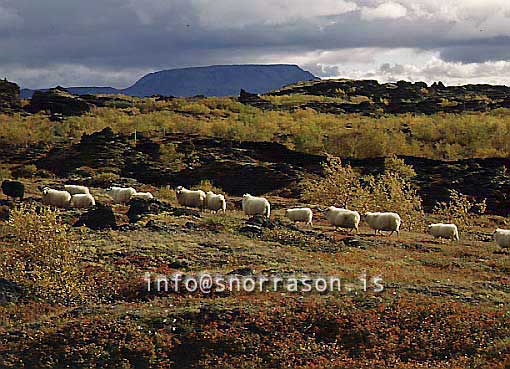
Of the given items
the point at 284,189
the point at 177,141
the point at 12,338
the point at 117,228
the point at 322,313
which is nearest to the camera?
the point at 12,338

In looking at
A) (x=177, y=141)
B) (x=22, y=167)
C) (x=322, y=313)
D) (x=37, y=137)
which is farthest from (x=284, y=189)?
(x=322, y=313)

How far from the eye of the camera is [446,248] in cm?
2767

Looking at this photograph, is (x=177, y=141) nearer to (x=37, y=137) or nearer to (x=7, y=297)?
(x=37, y=137)

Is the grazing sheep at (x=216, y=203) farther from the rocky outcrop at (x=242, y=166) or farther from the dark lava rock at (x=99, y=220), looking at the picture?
the rocky outcrop at (x=242, y=166)

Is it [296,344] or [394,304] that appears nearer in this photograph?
[296,344]

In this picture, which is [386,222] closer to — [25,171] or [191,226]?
[191,226]

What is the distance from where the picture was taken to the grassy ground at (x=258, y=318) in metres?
15.3

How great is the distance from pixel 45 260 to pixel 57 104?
80151mm

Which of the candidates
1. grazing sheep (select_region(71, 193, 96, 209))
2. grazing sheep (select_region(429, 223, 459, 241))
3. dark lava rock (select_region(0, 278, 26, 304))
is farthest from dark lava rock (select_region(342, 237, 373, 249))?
dark lava rock (select_region(0, 278, 26, 304))

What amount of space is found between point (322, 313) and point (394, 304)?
2295 millimetres

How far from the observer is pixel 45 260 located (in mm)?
20250

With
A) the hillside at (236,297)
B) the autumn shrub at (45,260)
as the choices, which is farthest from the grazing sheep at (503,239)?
the autumn shrub at (45,260)

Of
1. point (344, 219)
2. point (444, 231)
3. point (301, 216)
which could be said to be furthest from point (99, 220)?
point (444, 231)

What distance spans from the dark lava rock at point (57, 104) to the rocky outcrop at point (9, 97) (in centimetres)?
206
